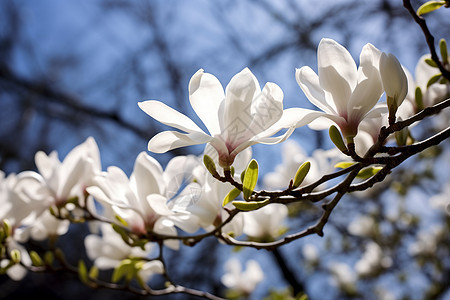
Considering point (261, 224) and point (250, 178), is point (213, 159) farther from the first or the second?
point (261, 224)

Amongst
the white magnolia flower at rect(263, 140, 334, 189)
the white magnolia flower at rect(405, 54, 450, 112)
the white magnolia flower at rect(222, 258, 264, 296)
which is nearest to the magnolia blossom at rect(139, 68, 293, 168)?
the white magnolia flower at rect(405, 54, 450, 112)

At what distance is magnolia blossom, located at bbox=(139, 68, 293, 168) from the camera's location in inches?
13.0

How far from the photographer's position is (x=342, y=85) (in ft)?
1.12

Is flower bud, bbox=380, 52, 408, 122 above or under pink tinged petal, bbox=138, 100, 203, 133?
above

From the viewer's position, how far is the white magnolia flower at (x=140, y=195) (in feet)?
1.49

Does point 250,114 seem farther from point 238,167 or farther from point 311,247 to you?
point 311,247

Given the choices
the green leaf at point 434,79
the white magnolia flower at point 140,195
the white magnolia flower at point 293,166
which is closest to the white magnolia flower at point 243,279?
the white magnolia flower at point 293,166

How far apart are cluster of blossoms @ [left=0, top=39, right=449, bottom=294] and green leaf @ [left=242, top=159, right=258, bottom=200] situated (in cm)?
2

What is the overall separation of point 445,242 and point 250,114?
1547 mm

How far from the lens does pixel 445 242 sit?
156 centimetres

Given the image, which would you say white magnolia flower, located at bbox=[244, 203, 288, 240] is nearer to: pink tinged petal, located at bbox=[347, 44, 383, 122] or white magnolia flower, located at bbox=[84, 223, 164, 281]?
white magnolia flower, located at bbox=[84, 223, 164, 281]

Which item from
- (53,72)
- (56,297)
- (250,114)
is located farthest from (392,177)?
(53,72)

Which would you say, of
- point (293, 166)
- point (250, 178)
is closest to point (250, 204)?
point (250, 178)

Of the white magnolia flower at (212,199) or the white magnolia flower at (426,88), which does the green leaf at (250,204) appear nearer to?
the white magnolia flower at (212,199)
